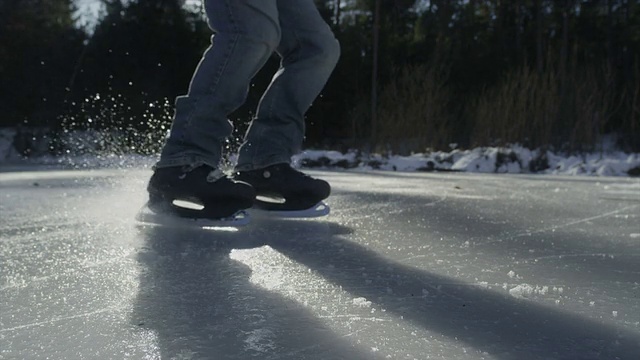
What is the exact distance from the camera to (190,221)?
1.27m

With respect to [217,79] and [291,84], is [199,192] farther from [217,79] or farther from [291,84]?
[291,84]

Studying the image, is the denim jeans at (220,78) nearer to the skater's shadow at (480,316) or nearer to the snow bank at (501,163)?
the skater's shadow at (480,316)

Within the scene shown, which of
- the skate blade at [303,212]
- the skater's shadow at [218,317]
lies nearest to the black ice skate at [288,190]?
the skate blade at [303,212]

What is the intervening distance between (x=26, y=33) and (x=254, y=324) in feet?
35.9

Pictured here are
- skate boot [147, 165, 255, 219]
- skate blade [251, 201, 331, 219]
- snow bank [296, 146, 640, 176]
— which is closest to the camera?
skate boot [147, 165, 255, 219]

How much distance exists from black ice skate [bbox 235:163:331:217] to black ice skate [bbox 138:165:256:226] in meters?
0.16

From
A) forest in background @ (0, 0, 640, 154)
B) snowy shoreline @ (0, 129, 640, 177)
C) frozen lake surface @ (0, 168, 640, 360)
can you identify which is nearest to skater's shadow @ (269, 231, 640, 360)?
frozen lake surface @ (0, 168, 640, 360)

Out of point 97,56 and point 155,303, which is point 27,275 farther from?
point 97,56

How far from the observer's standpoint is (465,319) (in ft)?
2.08

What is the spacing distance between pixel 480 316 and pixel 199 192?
715mm

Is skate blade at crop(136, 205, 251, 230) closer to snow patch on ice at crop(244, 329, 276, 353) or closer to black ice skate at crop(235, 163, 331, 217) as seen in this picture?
black ice skate at crop(235, 163, 331, 217)

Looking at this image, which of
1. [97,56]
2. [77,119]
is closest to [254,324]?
[77,119]

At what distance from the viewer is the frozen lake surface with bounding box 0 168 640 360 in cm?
55

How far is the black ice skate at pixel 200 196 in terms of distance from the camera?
48.1 inches
